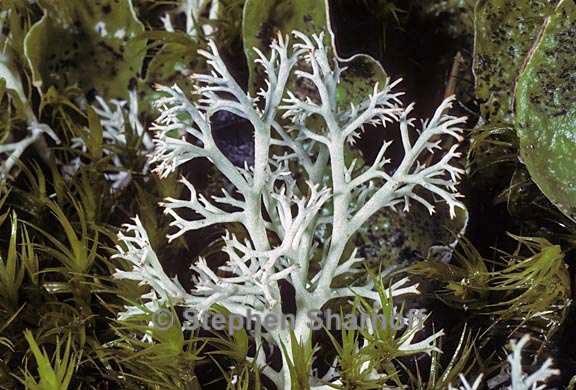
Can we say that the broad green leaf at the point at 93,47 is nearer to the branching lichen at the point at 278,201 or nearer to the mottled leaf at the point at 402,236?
the branching lichen at the point at 278,201

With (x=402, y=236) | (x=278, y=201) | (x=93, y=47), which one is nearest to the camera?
(x=278, y=201)

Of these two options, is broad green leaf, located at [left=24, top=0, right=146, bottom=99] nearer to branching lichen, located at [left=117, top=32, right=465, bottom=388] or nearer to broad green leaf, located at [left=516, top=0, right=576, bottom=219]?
branching lichen, located at [left=117, top=32, right=465, bottom=388]

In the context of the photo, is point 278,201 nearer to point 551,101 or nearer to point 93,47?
point 551,101

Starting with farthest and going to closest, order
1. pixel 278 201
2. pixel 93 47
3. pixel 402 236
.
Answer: pixel 93 47
pixel 402 236
pixel 278 201

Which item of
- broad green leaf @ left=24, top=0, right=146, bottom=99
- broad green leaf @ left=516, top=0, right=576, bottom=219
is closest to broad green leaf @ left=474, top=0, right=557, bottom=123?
broad green leaf @ left=516, top=0, right=576, bottom=219

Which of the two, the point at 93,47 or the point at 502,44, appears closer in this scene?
the point at 502,44

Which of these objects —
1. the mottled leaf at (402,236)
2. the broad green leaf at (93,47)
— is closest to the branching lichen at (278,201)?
the mottled leaf at (402,236)

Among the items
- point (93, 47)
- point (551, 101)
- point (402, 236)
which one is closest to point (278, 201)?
point (402, 236)
